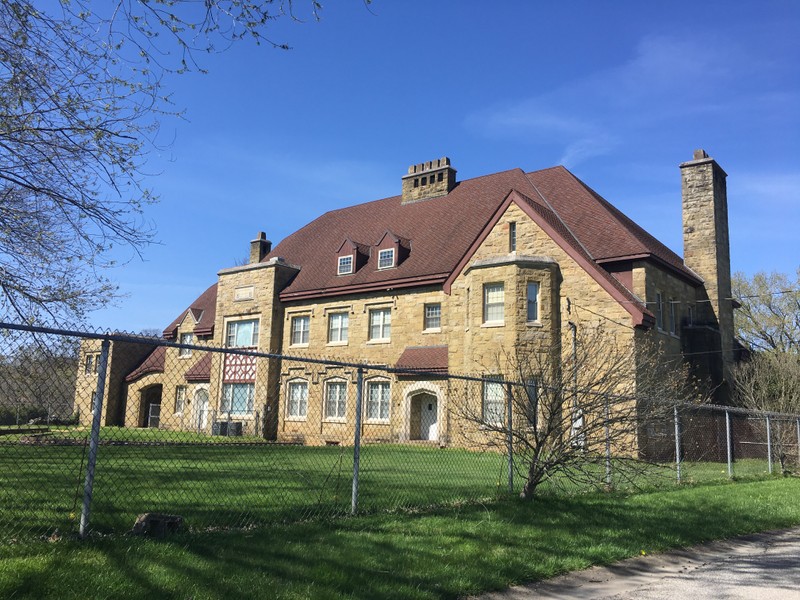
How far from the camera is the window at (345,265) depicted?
3143cm

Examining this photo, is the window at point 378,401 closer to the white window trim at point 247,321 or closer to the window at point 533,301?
the white window trim at point 247,321

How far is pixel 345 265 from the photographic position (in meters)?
31.7

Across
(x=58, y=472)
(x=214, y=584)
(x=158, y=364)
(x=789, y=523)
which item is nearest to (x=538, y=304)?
(x=789, y=523)

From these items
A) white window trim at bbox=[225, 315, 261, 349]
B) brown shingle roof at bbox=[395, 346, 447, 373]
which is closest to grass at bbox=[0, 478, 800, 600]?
brown shingle roof at bbox=[395, 346, 447, 373]

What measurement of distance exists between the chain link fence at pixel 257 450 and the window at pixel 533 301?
4.10 m

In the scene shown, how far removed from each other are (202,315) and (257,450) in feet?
63.9

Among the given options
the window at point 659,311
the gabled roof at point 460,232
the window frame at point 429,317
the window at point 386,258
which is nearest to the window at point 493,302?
the gabled roof at point 460,232

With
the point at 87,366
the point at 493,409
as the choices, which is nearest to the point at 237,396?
the point at 87,366

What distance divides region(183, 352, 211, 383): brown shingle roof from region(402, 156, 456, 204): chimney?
13.3 m

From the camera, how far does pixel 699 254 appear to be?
1114 inches

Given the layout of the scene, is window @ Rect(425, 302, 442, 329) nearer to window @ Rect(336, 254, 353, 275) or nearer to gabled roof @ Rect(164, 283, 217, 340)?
window @ Rect(336, 254, 353, 275)

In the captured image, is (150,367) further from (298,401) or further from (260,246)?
(298,401)

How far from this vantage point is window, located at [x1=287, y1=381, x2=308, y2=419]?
30856 millimetres

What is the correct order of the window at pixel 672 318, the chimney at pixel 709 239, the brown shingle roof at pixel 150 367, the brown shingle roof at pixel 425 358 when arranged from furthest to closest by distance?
1. the brown shingle roof at pixel 150 367
2. the chimney at pixel 709 239
3. the brown shingle roof at pixel 425 358
4. the window at pixel 672 318
